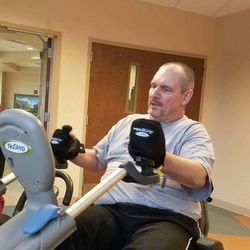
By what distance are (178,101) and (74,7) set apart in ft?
8.02

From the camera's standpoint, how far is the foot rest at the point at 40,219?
90cm

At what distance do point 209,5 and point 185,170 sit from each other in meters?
3.22

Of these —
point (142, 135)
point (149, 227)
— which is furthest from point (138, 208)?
point (142, 135)

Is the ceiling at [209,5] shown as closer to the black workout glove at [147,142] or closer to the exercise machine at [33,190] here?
the black workout glove at [147,142]

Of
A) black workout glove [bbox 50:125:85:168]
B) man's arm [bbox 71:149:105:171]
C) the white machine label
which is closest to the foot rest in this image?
the white machine label

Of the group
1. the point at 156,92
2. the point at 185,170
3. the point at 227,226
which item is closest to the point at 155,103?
the point at 156,92

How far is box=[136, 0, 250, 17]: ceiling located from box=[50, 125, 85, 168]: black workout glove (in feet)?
9.68

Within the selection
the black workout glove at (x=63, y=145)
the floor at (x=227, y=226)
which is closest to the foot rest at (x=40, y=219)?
the black workout glove at (x=63, y=145)

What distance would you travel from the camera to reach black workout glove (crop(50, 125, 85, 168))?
1.48 metres

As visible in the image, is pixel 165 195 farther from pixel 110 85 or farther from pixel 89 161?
pixel 110 85

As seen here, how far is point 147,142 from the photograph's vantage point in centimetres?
112

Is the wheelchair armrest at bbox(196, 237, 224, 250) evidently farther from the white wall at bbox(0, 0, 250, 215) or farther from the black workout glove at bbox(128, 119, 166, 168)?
the white wall at bbox(0, 0, 250, 215)

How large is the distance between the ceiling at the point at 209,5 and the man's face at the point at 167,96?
2.63 metres

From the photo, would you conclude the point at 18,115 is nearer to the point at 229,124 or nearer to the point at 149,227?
the point at 149,227
